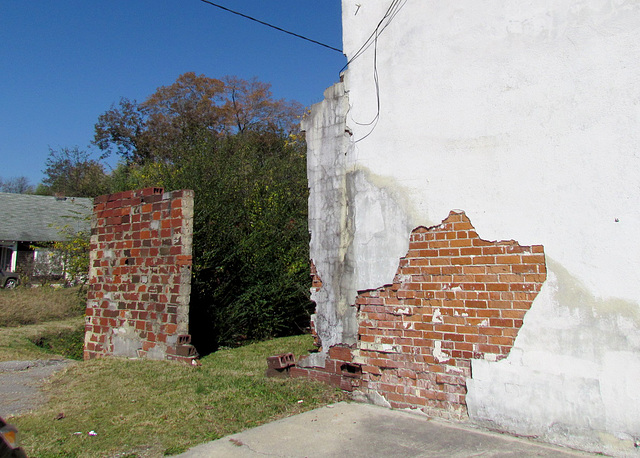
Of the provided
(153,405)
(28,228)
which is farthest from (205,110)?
(153,405)

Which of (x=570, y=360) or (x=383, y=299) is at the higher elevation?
(x=383, y=299)

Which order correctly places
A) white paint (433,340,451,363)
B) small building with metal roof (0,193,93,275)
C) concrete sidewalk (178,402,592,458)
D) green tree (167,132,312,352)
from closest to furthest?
concrete sidewalk (178,402,592,458)
white paint (433,340,451,363)
green tree (167,132,312,352)
small building with metal roof (0,193,93,275)

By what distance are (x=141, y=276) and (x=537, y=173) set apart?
238 inches

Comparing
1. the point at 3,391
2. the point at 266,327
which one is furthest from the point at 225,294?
the point at 3,391

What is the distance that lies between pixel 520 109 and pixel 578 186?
2.78ft

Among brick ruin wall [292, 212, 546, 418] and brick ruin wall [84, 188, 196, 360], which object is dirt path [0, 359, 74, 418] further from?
brick ruin wall [292, 212, 546, 418]

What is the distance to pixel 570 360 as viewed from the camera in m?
4.03

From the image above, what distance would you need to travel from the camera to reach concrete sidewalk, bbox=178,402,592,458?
3902 mm

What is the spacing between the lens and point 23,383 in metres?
6.64

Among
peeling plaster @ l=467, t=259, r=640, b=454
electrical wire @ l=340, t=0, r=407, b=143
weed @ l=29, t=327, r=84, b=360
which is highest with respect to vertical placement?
electrical wire @ l=340, t=0, r=407, b=143

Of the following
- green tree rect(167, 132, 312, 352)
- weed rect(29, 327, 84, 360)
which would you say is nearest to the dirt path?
weed rect(29, 327, 84, 360)

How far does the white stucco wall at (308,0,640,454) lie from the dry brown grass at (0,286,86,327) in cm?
A: 1175

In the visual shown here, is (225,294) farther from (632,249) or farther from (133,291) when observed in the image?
(632,249)

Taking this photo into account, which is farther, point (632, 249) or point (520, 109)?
point (520, 109)
